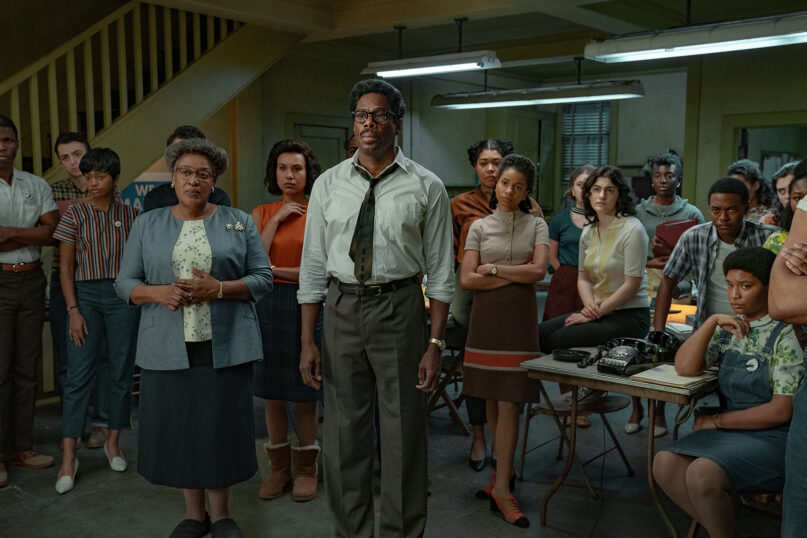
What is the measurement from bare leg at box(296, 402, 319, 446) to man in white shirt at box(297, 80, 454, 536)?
3.11 ft

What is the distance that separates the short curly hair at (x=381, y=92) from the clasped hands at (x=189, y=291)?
2.97ft

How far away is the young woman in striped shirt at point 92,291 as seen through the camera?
3.89 metres

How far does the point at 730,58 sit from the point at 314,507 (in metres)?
7.39

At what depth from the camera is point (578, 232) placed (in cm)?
508

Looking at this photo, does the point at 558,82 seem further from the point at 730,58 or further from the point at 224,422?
the point at 224,422

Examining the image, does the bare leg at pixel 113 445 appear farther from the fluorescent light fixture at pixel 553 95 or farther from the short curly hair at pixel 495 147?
the fluorescent light fixture at pixel 553 95

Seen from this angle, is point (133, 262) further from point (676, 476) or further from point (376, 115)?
point (676, 476)

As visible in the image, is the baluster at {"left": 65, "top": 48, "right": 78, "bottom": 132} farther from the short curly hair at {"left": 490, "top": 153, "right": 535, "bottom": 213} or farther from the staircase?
the short curly hair at {"left": 490, "top": 153, "right": 535, "bottom": 213}

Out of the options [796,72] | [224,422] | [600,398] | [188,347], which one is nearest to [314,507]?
[224,422]

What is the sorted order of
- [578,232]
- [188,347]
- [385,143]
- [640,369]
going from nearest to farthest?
[385,143] < [188,347] < [640,369] < [578,232]

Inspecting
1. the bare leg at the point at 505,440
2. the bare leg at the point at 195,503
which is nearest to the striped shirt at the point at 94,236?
the bare leg at the point at 195,503

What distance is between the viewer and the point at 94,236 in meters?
3.94

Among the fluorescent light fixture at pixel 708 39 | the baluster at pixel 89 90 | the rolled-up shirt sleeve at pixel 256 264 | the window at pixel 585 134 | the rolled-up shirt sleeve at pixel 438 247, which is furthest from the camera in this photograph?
the window at pixel 585 134

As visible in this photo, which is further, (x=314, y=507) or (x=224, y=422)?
(x=314, y=507)
